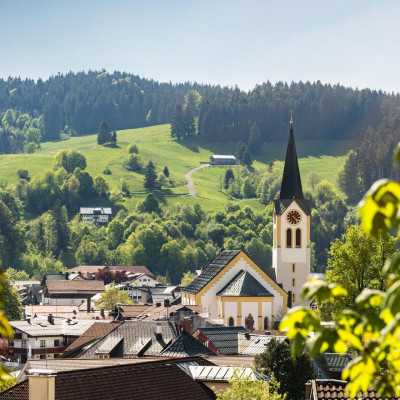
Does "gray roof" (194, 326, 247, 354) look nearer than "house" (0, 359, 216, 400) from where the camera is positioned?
No

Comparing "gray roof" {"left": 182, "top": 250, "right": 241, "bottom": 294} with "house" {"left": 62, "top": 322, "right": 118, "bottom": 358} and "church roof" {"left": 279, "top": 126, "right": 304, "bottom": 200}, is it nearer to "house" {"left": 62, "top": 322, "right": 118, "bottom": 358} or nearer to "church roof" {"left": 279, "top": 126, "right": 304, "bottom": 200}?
"church roof" {"left": 279, "top": 126, "right": 304, "bottom": 200}

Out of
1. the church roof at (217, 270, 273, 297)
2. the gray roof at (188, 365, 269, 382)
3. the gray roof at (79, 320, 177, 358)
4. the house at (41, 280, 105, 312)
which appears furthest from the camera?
the house at (41, 280, 105, 312)

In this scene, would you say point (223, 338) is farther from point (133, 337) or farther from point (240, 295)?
point (240, 295)

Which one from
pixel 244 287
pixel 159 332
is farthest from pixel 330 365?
pixel 244 287

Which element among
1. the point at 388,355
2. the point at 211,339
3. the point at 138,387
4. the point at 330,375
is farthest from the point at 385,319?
the point at 211,339

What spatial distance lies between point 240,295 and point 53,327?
14.9 metres

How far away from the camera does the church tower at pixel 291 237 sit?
108812 mm

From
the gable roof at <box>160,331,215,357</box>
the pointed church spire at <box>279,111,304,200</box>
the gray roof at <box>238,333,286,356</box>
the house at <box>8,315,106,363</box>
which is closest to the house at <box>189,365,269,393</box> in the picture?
the gable roof at <box>160,331,215,357</box>

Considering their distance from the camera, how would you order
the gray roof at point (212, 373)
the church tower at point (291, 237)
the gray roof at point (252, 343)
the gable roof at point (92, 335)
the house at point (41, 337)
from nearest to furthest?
the gray roof at point (212, 373), the gray roof at point (252, 343), the gable roof at point (92, 335), the house at point (41, 337), the church tower at point (291, 237)

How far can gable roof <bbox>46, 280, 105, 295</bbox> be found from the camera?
576 ft

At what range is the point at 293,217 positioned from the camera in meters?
109

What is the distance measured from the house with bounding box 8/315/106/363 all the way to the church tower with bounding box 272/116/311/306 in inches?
734

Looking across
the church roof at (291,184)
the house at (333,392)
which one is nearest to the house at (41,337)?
the church roof at (291,184)

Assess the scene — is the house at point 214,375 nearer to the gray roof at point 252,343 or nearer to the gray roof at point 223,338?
the gray roof at point 252,343
